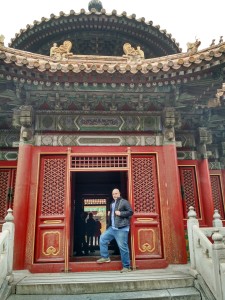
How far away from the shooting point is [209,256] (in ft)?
14.7

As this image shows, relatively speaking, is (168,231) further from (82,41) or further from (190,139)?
(82,41)

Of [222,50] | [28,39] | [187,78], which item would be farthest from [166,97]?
[28,39]

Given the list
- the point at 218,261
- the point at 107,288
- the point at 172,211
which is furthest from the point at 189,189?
the point at 107,288

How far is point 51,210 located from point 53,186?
1.81 ft

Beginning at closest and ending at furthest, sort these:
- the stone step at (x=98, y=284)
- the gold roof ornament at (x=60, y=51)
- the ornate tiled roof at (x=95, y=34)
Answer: the stone step at (x=98, y=284), the gold roof ornament at (x=60, y=51), the ornate tiled roof at (x=95, y=34)

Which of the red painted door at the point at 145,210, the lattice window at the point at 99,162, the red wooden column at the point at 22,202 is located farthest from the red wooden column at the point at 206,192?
the red wooden column at the point at 22,202

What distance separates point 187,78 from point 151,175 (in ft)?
7.83

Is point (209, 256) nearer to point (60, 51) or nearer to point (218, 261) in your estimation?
point (218, 261)

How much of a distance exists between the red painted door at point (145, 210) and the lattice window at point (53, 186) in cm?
166

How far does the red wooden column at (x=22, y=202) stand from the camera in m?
5.66

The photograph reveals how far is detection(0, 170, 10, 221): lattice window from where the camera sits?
7.21m

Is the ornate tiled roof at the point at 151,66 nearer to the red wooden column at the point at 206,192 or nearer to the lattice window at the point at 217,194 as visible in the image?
the red wooden column at the point at 206,192

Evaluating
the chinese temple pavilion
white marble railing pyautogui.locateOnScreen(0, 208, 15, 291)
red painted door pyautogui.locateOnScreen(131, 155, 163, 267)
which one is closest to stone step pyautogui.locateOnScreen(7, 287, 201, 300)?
white marble railing pyautogui.locateOnScreen(0, 208, 15, 291)

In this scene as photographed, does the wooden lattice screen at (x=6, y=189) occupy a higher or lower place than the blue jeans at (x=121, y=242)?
higher
